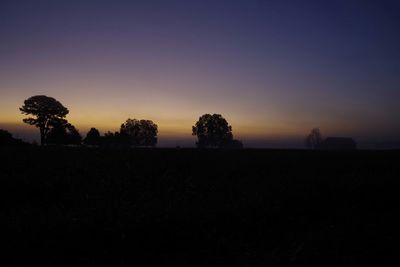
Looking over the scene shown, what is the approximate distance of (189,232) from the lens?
9.36 metres

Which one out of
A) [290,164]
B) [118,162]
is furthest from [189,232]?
[290,164]

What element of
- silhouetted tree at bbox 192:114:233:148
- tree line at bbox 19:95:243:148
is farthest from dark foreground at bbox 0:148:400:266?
silhouetted tree at bbox 192:114:233:148

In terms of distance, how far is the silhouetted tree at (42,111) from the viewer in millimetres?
59375

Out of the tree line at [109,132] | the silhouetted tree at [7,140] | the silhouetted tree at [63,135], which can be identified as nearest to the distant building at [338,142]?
the tree line at [109,132]

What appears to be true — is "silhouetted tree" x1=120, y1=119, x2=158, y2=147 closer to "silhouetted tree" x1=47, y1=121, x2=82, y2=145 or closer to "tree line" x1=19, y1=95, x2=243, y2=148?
"tree line" x1=19, y1=95, x2=243, y2=148

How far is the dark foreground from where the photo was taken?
8148mm

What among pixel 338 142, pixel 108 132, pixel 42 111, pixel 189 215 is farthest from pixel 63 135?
pixel 338 142

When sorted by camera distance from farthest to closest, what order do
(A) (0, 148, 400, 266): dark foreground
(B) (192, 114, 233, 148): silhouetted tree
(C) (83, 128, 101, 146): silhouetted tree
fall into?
(B) (192, 114, 233, 148): silhouetted tree → (C) (83, 128, 101, 146): silhouetted tree → (A) (0, 148, 400, 266): dark foreground

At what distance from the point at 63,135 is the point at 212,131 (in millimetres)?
36529

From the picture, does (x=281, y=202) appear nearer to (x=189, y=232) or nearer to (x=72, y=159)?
(x=189, y=232)

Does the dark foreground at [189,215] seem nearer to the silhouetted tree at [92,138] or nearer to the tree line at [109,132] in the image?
the tree line at [109,132]

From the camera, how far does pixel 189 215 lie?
1013 cm

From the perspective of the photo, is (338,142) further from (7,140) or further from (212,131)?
(7,140)

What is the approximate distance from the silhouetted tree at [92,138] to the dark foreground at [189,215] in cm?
5397
